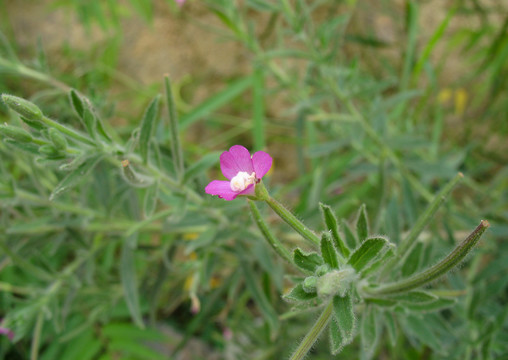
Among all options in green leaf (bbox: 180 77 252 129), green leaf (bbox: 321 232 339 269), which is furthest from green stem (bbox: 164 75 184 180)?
green leaf (bbox: 180 77 252 129)

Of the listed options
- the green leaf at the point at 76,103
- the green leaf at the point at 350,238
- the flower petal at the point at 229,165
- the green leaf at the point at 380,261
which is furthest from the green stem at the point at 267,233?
the green leaf at the point at 76,103

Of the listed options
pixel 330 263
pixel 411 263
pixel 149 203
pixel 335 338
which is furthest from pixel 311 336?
pixel 149 203

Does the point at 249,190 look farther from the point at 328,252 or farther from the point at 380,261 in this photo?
the point at 380,261

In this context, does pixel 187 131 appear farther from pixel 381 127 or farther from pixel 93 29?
pixel 381 127

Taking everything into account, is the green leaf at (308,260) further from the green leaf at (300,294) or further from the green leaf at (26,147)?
the green leaf at (26,147)

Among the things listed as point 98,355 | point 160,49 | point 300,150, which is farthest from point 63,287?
point 160,49

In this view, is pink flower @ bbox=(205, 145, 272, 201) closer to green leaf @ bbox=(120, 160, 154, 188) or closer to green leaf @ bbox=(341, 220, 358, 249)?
green leaf @ bbox=(120, 160, 154, 188)
